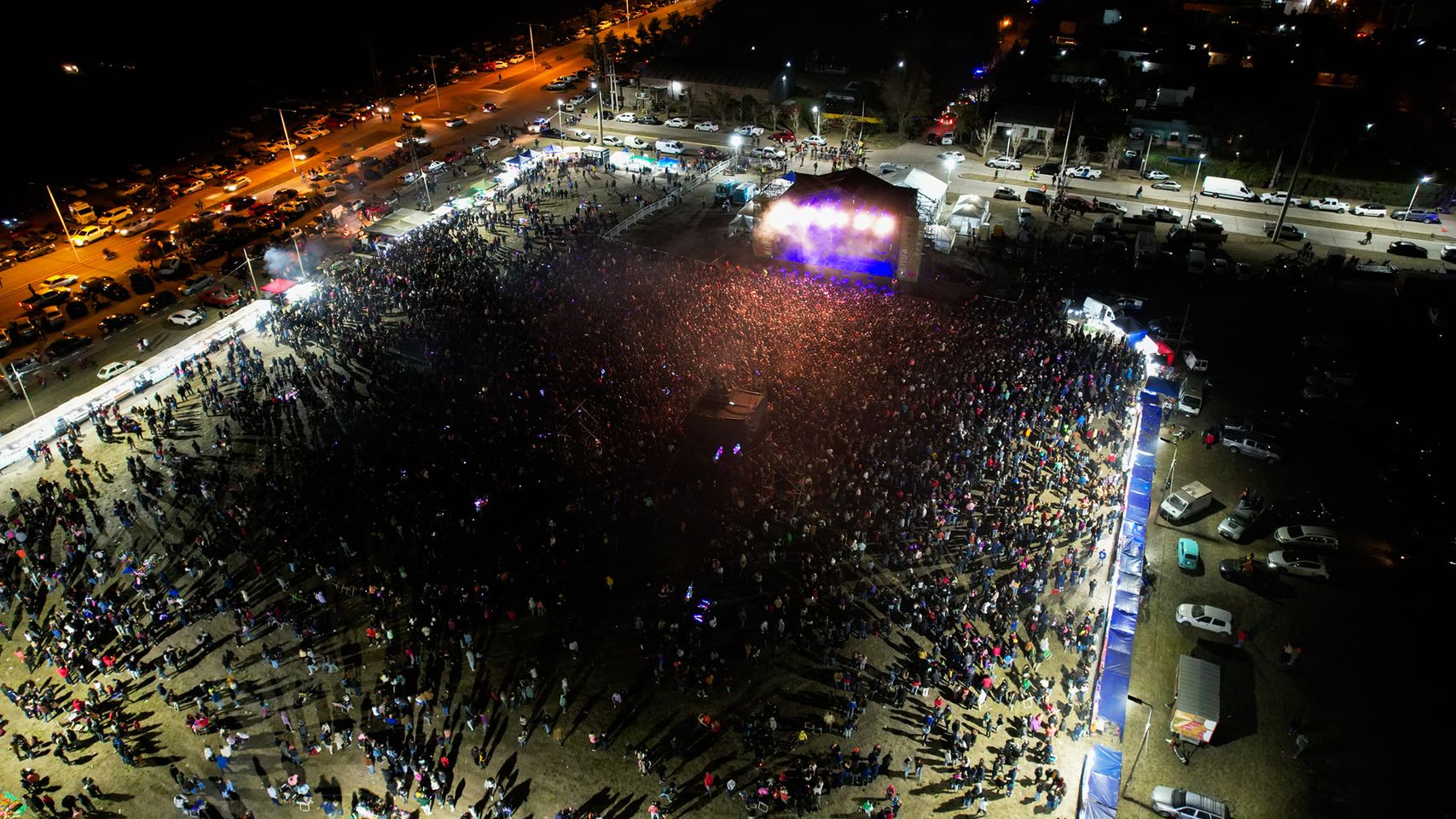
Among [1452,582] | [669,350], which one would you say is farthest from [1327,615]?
[669,350]

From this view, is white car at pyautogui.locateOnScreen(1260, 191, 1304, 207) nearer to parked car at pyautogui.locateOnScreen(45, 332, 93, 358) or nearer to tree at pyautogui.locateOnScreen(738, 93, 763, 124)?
tree at pyautogui.locateOnScreen(738, 93, 763, 124)

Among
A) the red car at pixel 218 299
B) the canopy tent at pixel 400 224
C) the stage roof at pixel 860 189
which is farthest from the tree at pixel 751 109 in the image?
the red car at pixel 218 299

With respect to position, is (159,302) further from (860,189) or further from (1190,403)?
(1190,403)

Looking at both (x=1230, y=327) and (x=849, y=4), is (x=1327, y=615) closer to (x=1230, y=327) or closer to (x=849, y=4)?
(x=1230, y=327)

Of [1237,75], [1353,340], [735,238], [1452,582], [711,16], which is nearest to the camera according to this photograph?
[1452,582]

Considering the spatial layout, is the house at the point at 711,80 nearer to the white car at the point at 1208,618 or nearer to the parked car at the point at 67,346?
the parked car at the point at 67,346

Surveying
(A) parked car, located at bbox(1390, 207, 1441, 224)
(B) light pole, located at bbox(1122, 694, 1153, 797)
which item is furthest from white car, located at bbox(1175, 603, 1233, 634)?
(A) parked car, located at bbox(1390, 207, 1441, 224)
